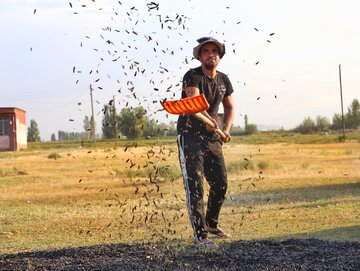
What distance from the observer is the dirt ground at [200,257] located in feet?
19.1

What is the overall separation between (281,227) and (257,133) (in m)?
64.8

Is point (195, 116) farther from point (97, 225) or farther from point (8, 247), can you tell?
point (97, 225)

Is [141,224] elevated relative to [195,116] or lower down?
lower down

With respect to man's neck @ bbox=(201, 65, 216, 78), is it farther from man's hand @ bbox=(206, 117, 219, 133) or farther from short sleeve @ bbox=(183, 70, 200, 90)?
man's hand @ bbox=(206, 117, 219, 133)

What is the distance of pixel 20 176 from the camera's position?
25.5m

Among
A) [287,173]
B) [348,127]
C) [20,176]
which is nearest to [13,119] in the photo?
[348,127]

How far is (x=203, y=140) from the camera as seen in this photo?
299 inches

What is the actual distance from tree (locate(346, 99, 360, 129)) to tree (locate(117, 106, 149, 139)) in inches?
2722

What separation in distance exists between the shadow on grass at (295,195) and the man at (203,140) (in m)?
5.44

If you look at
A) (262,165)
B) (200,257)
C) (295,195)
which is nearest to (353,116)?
(262,165)

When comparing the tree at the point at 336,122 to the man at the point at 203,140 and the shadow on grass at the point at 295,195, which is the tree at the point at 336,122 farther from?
the man at the point at 203,140

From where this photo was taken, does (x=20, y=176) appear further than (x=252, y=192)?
Yes

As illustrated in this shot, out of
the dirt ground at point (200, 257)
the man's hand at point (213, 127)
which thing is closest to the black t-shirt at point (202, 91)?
the man's hand at point (213, 127)

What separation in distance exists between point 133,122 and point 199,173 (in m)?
1.22
